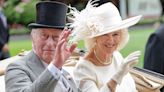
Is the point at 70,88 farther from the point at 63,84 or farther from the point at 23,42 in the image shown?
the point at 23,42

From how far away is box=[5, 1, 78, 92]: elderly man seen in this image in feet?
13.6

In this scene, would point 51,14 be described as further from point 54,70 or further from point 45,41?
point 54,70

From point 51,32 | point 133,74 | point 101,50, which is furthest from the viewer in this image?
point 133,74

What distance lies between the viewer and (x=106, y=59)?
4.98 metres

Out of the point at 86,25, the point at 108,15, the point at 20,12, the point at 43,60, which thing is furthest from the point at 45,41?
the point at 20,12

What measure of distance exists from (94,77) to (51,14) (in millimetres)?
581

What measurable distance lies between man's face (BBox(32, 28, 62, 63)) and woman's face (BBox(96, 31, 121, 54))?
0.40m

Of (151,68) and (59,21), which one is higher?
(59,21)

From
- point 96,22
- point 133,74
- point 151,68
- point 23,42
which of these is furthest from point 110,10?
point 23,42

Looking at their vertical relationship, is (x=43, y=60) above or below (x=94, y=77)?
above

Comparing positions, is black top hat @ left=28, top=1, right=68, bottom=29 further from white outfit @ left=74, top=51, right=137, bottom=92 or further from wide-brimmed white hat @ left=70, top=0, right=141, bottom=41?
white outfit @ left=74, top=51, right=137, bottom=92

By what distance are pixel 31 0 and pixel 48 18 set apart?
608 inches

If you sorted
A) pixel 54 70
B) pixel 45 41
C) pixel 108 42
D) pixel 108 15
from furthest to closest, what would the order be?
1. pixel 108 15
2. pixel 108 42
3. pixel 45 41
4. pixel 54 70

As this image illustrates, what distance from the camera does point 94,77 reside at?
16.1ft
